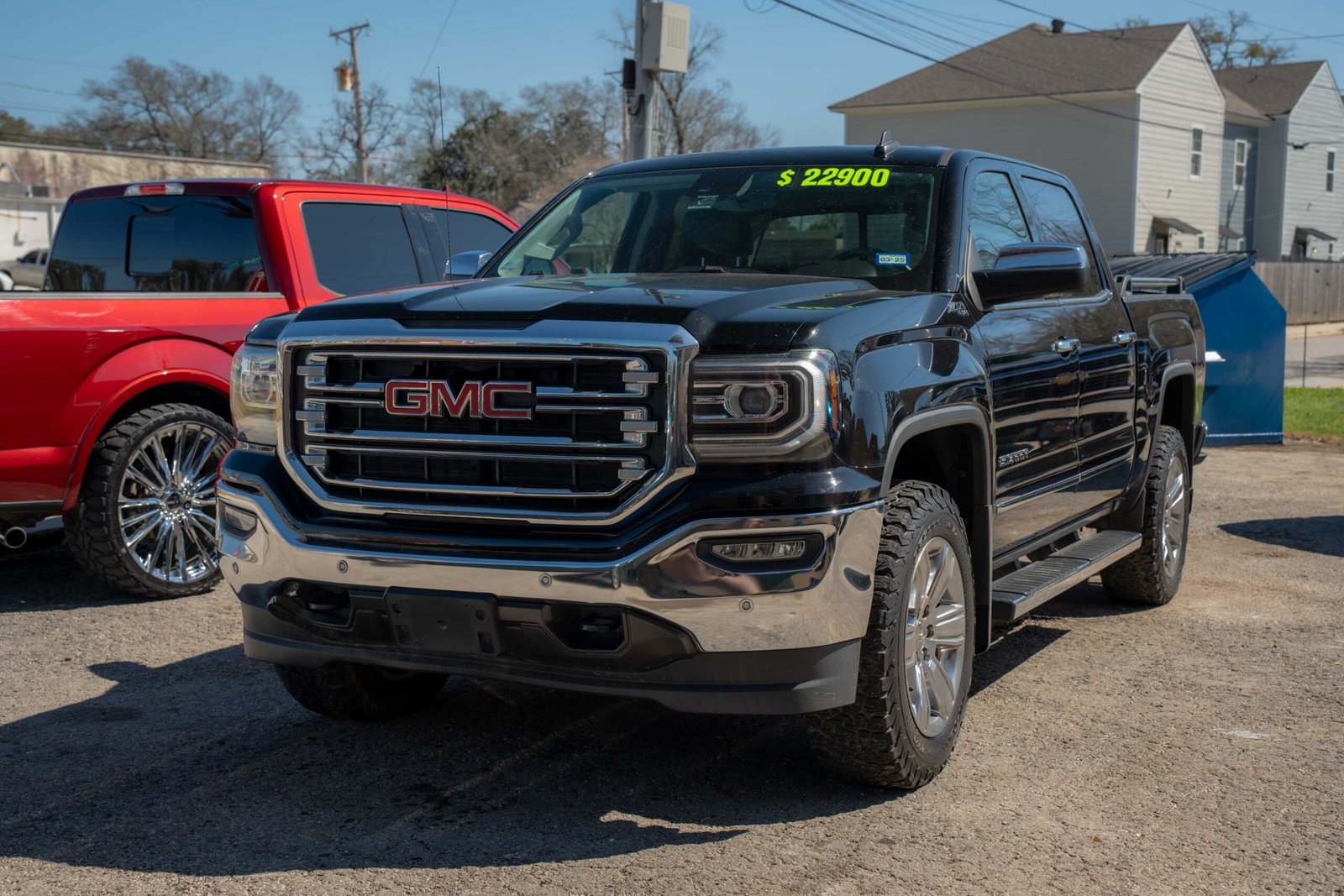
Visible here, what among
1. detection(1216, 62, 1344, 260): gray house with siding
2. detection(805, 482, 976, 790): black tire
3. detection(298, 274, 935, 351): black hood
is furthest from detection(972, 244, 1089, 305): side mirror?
detection(1216, 62, 1344, 260): gray house with siding

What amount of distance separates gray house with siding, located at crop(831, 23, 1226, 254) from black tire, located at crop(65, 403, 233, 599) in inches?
1405

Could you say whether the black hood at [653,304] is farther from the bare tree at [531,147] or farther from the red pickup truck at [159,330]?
the bare tree at [531,147]

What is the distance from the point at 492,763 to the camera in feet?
14.7

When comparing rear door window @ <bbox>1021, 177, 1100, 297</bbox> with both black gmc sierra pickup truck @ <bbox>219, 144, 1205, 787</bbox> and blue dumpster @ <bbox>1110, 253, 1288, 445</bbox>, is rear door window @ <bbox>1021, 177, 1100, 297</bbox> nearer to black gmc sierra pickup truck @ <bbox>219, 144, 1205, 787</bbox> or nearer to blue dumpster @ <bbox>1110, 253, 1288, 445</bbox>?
black gmc sierra pickup truck @ <bbox>219, 144, 1205, 787</bbox>

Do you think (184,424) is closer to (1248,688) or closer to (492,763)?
(492,763)

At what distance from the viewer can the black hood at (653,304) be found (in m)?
3.67

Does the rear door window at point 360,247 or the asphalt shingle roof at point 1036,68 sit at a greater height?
the asphalt shingle roof at point 1036,68

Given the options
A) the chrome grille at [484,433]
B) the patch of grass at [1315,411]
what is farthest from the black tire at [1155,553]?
the patch of grass at [1315,411]

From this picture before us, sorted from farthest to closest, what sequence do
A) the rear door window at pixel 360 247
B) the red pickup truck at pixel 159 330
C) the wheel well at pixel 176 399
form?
the rear door window at pixel 360 247, the wheel well at pixel 176 399, the red pickup truck at pixel 159 330

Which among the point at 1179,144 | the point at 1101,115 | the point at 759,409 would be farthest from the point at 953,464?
the point at 1179,144

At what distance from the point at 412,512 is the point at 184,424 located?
136 inches

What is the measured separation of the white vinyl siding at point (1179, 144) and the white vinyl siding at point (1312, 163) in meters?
6.00

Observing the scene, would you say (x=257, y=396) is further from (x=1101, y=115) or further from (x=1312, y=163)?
(x=1312, y=163)

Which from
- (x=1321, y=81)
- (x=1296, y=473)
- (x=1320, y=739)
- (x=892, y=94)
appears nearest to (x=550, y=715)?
(x=1320, y=739)
